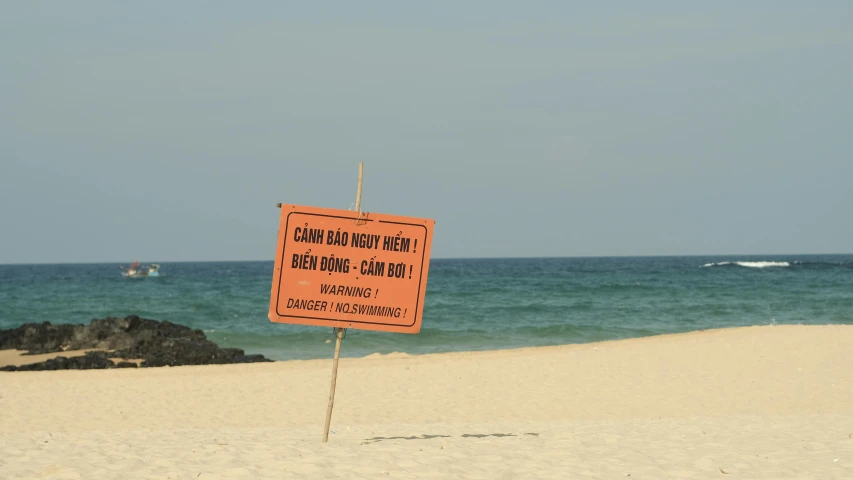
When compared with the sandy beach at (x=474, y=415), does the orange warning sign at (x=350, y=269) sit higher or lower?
higher

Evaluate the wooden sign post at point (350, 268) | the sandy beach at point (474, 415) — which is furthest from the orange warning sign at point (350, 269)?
the sandy beach at point (474, 415)

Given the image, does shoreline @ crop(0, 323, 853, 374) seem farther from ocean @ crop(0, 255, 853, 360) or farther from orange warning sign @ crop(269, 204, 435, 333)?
orange warning sign @ crop(269, 204, 435, 333)

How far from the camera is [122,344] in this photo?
26.4 metres

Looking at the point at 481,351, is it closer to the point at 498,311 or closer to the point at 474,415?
the point at 474,415

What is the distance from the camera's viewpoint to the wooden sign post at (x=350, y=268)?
8.02 m

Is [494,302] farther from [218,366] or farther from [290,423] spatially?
[290,423]

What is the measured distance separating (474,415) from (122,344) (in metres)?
16.7

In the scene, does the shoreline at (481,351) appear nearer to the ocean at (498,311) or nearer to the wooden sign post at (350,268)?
the ocean at (498,311)

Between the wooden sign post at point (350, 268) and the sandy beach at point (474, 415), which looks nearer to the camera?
the sandy beach at point (474, 415)

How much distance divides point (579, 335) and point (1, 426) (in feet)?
68.9

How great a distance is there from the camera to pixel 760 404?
13.6m

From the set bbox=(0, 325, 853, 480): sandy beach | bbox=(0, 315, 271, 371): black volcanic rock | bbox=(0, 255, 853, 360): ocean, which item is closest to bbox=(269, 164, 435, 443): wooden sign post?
bbox=(0, 325, 853, 480): sandy beach

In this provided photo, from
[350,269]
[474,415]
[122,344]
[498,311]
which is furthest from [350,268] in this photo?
[498,311]

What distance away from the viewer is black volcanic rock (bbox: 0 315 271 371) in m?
21.9
